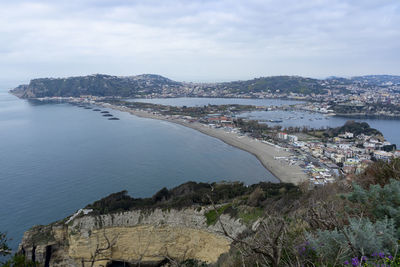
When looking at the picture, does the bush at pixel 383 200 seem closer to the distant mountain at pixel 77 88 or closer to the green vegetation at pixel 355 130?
the green vegetation at pixel 355 130

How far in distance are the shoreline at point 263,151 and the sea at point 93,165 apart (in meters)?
0.53

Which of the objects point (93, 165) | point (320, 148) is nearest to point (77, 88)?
point (93, 165)

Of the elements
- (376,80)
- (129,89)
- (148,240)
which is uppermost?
(376,80)

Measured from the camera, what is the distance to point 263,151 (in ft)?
59.2

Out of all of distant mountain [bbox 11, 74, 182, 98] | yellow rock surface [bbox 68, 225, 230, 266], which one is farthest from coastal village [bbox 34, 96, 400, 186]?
distant mountain [bbox 11, 74, 182, 98]

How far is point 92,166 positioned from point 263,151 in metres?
11.0

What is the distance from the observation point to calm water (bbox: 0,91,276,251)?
9.99 metres

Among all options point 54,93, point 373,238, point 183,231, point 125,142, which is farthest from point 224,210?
point 54,93

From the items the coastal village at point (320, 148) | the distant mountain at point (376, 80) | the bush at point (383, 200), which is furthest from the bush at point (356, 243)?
the distant mountain at point (376, 80)

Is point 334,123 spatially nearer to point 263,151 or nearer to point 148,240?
point 263,151

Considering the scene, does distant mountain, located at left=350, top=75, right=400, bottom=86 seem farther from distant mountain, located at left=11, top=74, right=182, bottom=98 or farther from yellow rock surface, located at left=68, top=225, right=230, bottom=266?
yellow rock surface, located at left=68, top=225, right=230, bottom=266

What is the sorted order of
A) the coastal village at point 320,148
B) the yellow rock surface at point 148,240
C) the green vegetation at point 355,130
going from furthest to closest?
the green vegetation at point 355,130 → the coastal village at point 320,148 → the yellow rock surface at point 148,240

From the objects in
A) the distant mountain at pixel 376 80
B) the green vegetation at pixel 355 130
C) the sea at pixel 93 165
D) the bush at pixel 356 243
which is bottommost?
the sea at pixel 93 165

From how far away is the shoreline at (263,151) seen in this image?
1324 cm
